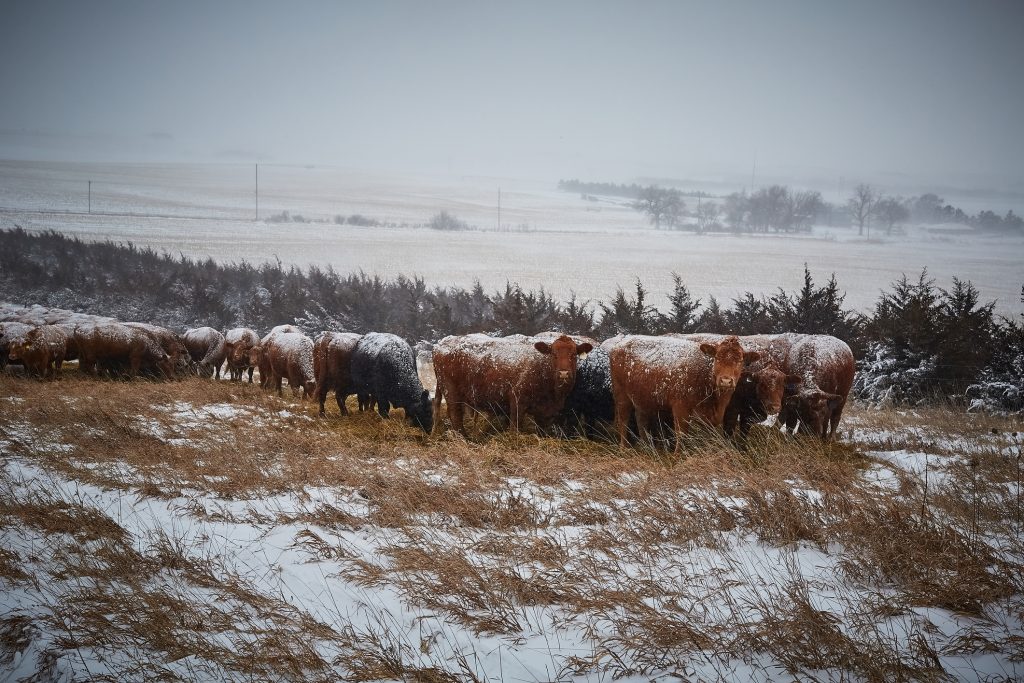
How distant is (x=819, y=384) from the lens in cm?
830

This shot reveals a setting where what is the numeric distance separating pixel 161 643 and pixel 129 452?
13.5 feet

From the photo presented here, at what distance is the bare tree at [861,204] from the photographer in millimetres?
26688

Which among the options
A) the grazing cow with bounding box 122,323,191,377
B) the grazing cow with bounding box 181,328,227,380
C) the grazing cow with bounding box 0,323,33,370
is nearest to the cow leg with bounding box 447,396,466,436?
the grazing cow with bounding box 122,323,191,377

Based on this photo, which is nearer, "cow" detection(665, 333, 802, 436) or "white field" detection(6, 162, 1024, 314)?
"cow" detection(665, 333, 802, 436)

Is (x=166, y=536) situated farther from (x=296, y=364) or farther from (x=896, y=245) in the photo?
(x=896, y=245)

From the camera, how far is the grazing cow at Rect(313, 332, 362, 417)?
36.9ft

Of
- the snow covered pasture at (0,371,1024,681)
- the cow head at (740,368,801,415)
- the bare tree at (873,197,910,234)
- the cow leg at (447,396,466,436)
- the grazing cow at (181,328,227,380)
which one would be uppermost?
the bare tree at (873,197,910,234)

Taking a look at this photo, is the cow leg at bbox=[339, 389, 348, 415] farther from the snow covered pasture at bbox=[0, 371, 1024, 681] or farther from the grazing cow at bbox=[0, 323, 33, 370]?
the grazing cow at bbox=[0, 323, 33, 370]

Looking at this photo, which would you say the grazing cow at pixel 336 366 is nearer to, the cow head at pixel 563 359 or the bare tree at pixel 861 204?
the cow head at pixel 563 359

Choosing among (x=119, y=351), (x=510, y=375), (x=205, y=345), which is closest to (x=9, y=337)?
(x=119, y=351)

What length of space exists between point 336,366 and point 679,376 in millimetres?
6593

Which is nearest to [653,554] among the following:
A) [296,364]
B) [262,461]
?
[262,461]

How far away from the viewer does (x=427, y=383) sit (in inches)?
666

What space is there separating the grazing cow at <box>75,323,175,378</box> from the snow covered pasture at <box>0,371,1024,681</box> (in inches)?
334
